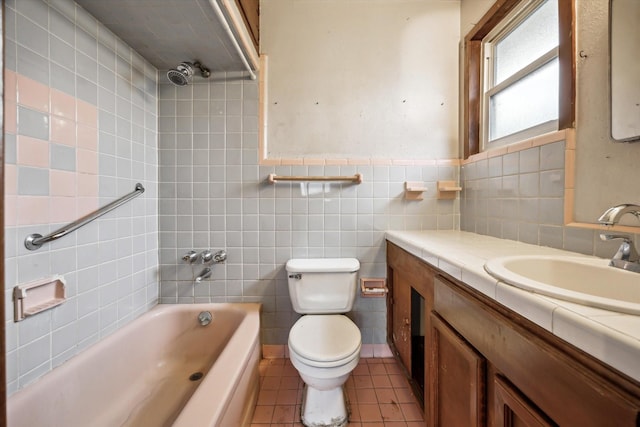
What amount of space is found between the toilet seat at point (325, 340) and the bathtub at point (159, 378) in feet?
0.78

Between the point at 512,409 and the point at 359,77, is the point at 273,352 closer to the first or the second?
the point at 512,409

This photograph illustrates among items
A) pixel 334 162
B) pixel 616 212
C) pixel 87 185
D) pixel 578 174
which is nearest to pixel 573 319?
pixel 616 212

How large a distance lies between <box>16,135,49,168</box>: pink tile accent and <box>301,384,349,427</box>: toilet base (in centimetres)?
149

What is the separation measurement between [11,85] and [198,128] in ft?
2.62

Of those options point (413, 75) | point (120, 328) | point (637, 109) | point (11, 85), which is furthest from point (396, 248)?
point (11, 85)

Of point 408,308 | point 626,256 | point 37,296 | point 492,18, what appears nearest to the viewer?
point 626,256

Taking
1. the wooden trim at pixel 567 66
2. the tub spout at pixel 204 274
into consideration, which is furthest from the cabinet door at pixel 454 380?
the tub spout at pixel 204 274

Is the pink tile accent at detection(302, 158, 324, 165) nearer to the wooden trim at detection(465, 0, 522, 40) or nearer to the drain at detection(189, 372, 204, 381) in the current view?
the wooden trim at detection(465, 0, 522, 40)

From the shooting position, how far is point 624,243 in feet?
2.27

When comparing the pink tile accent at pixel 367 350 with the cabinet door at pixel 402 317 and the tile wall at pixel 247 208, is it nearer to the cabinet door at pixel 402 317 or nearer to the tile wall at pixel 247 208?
the tile wall at pixel 247 208

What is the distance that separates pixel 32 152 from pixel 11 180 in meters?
0.12

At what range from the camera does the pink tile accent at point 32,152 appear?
33.8 inches

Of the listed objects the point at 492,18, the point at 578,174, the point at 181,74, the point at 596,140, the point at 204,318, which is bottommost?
the point at 204,318

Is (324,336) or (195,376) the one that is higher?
(324,336)
